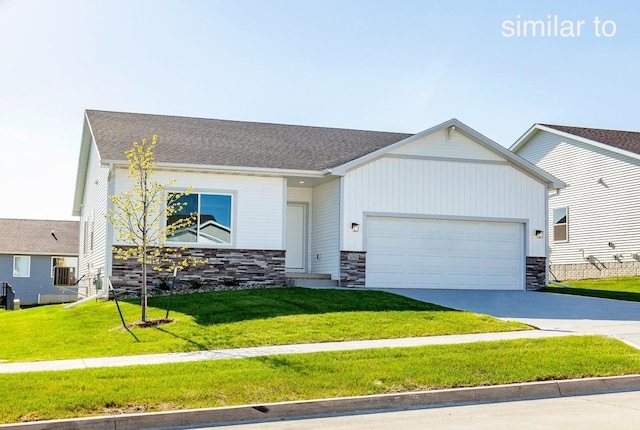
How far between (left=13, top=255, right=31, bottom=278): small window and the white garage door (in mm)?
25329

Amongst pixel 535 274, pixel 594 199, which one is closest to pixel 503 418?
pixel 535 274

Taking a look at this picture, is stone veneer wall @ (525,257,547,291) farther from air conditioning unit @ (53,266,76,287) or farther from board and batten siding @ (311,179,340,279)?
air conditioning unit @ (53,266,76,287)

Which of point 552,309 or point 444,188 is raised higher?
point 444,188

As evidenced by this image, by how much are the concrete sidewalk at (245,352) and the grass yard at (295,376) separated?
0.53 m

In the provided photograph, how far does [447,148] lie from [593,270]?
10.4 meters

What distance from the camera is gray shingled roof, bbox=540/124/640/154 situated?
28.8 m

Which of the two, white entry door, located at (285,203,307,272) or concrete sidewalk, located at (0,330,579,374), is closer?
concrete sidewalk, located at (0,330,579,374)

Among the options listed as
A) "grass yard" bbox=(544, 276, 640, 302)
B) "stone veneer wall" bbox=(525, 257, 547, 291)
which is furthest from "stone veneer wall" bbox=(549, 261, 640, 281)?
"stone veneer wall" bbox=(525, 257, 547, 291)

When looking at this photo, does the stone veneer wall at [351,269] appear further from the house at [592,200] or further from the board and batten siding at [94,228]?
the house at [592,200]

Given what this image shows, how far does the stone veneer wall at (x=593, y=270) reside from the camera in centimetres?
2827

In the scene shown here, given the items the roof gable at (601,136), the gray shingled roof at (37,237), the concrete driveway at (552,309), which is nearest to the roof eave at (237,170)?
the concrete driveway at (552,309)

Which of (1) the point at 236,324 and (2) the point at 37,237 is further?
(2) the point at 37,237

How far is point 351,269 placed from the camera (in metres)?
22.0

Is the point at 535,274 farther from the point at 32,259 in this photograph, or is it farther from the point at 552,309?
the point at 32,259
